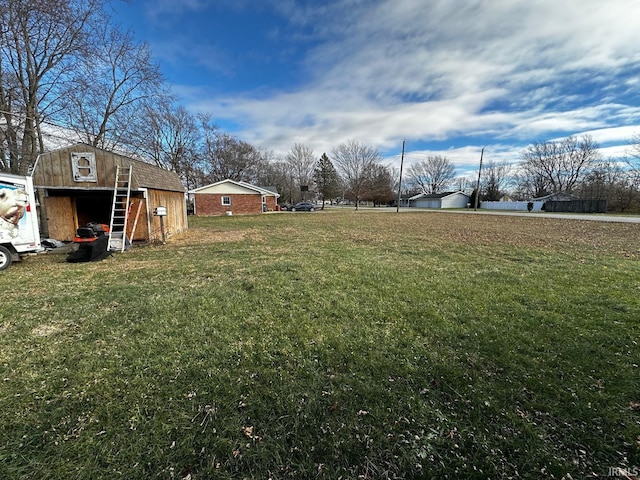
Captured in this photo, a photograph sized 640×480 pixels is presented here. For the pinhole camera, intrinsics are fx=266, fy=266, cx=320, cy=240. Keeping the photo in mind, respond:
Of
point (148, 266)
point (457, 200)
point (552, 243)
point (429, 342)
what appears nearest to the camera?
point (429, 342)

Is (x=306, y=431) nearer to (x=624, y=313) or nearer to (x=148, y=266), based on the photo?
(x=624, y=313)

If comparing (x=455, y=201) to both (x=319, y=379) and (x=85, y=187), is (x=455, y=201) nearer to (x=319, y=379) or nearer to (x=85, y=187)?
(x=85, y=187)

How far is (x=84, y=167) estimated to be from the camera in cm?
920

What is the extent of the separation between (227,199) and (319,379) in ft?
94.0

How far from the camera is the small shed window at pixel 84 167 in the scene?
9133mm

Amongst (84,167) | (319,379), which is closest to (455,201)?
(84,167)

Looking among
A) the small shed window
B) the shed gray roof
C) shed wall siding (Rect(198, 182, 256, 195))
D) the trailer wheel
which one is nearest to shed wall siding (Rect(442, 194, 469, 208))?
shed wall siding (Rect(198, 182, 256, 195))

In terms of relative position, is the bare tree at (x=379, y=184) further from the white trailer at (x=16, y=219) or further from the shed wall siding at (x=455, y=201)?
the white trailer at (x=16, y=219)

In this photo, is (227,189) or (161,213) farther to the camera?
(227,189)

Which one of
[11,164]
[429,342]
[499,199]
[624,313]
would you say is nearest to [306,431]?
[429,342]

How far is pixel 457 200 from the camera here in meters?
57.2

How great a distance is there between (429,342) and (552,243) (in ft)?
32.6

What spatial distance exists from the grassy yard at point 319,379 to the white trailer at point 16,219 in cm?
228

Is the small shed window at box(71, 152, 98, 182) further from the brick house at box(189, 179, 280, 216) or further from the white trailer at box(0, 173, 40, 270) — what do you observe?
the brick house at box(189, 179, 280, 216)
